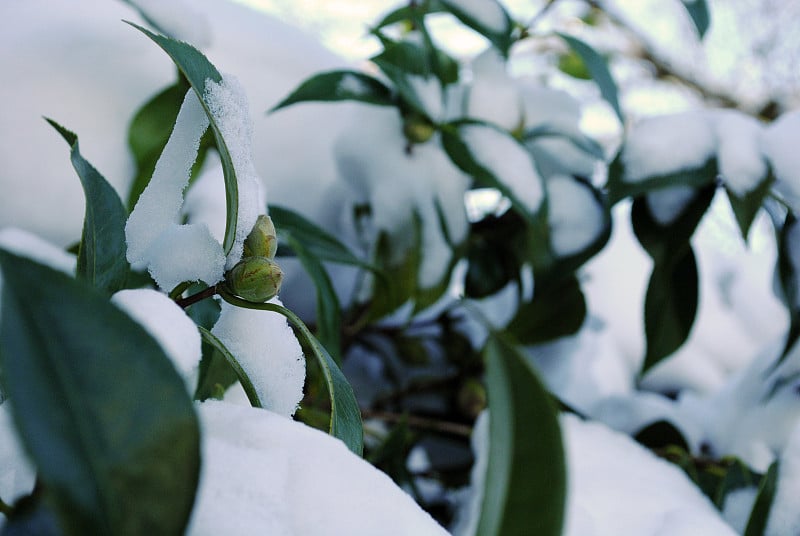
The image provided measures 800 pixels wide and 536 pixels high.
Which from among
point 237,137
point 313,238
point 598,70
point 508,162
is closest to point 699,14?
point 598,70

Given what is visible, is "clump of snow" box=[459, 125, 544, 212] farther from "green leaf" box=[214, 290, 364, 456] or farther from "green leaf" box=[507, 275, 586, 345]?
"green leaf" box=[214, 290, 364, 456]

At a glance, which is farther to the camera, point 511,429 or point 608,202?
point 608,202

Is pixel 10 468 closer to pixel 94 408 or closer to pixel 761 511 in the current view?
pixel 94 408

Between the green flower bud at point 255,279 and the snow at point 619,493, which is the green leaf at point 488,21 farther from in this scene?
the green flower bud at point 255,279

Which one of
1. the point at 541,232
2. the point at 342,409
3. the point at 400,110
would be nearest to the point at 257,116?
the point at 400,110

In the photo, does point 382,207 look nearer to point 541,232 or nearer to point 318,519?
point 541,232

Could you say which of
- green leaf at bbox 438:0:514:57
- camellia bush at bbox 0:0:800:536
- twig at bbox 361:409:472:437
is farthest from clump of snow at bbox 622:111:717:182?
twig at bbox 361:409:472:437
